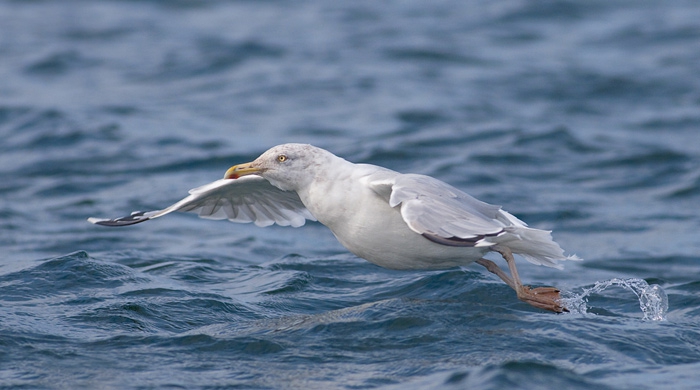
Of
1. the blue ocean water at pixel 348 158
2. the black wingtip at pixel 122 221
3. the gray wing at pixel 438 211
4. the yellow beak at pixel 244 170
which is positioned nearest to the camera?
the gray wing at pixel 438 211

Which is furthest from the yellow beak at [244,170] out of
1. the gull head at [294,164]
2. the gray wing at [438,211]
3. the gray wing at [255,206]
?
the gray wing at [438,211]

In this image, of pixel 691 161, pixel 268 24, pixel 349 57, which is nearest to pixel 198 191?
pixel 691 161

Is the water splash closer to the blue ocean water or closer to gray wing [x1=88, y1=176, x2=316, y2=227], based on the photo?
the blue ocean water

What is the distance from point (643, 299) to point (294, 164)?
2789 millimetres

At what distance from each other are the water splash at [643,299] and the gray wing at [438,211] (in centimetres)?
111

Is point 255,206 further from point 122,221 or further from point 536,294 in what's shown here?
point 536,294

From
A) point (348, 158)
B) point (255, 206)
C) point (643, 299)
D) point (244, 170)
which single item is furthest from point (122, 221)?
point (348, 158)

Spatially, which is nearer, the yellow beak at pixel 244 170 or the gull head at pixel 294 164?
the gull head at pixel 294 164

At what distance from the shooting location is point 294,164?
21.8ft

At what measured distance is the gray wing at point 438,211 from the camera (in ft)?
18.3

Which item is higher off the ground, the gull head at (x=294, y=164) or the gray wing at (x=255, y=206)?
the gull head at (x=294, y=164)

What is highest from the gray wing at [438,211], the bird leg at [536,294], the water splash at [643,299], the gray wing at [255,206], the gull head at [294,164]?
the gull head at [294,164]

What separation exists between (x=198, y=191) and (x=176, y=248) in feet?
7.65

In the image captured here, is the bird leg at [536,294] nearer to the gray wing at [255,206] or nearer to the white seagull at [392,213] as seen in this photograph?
the white seagull at [392,213]
